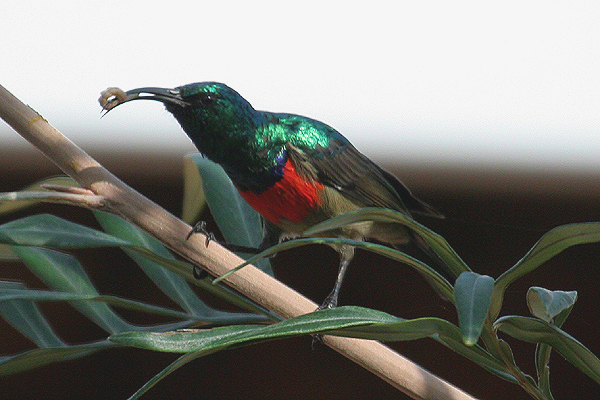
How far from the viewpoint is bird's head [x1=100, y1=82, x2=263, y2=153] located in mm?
626

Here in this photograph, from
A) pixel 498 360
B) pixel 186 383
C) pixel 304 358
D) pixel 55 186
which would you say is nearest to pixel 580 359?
pixel 498 360

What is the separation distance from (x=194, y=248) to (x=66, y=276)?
21cm

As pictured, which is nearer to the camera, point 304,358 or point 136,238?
point 136,238

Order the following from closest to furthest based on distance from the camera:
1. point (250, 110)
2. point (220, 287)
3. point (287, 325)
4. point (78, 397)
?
point (287, 325) → point (220, 287) → point (250, 110) → point (78, 397)

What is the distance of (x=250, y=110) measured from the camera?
0.70m

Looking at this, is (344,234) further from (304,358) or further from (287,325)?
(304,358)

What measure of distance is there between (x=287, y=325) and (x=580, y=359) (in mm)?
174

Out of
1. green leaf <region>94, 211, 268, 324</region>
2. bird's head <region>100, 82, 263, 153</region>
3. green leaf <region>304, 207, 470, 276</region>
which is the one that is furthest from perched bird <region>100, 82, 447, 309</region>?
green leaf <region>304, 207, 470, 276</region>

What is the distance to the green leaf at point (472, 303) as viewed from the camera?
288 millimetres

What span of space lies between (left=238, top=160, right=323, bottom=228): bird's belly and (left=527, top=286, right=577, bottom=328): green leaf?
1.22ft

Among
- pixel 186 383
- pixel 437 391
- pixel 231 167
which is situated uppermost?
pixel 231 167

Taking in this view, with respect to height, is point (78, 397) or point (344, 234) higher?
point (344, 234)

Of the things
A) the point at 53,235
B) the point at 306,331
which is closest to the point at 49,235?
the point at 53,235

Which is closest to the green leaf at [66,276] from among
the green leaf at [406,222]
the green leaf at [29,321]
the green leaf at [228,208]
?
the green leaf at [29,321]
